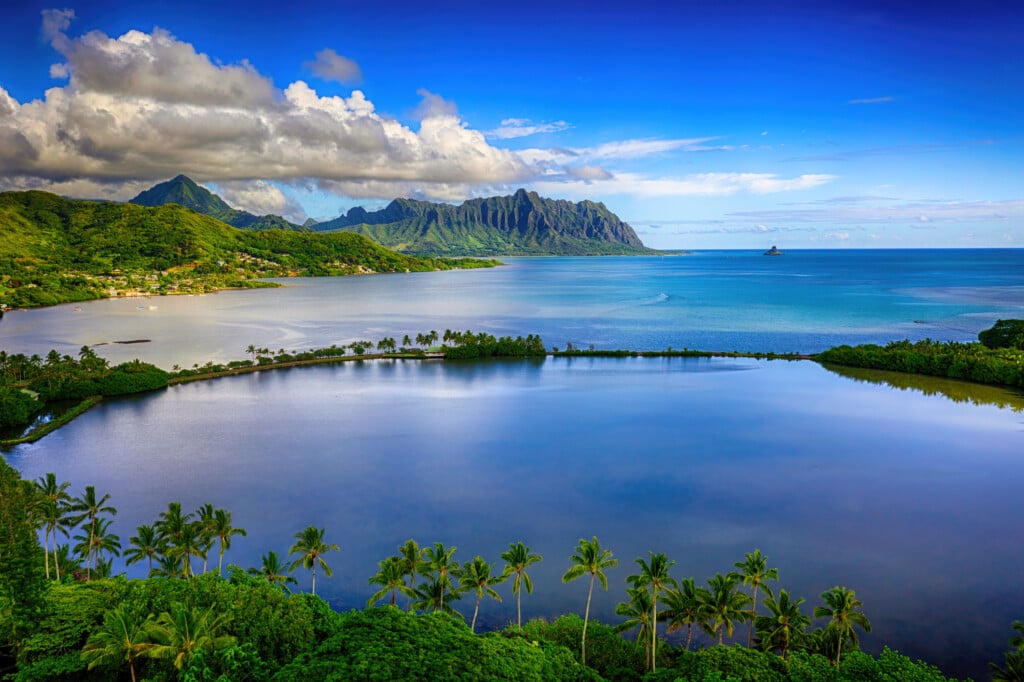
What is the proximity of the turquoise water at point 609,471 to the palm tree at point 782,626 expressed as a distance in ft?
20.6

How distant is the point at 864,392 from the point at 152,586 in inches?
3403

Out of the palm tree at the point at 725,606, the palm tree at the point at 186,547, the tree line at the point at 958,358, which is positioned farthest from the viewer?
the tree line at the point at 958,358

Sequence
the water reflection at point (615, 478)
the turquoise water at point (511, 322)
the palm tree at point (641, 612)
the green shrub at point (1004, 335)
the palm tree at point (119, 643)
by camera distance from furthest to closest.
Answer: the turquoise water at point (511, 322) → the green shrub at point (1004, 335) → the water reflection at point (615, 478) → the palm tree at point (641, 612) → the palm tree at point (119, 643)

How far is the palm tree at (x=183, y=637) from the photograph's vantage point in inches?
858

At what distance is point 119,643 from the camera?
71.7ft

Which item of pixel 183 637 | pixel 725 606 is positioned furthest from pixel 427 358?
pixel 183 637

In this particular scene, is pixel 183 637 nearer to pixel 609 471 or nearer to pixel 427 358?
pixel 609 471

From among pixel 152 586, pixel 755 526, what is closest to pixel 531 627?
pixel 152 586

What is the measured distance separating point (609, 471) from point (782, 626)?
89.9 ft

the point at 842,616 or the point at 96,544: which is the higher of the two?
the point at 842,616

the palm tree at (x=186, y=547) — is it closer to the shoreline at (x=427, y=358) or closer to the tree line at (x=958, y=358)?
the shoreline at (x=427, y=358)

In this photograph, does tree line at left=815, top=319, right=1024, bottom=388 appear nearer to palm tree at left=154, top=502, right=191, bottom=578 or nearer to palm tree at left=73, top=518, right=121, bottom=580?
palm tree at left=154, top=502, right=191, bottom=578

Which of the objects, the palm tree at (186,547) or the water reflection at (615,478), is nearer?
the palm tree at (186,547)

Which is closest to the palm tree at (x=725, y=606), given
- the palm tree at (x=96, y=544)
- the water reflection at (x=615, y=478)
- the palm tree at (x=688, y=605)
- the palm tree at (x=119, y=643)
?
the palm tree at (x=688, y=605)
